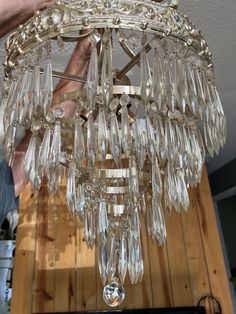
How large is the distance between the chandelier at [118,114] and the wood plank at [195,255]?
2.82ft

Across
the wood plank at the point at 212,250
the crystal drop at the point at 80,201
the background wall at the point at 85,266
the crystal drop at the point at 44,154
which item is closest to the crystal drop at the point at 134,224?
the crystal drop at the point at 80,201

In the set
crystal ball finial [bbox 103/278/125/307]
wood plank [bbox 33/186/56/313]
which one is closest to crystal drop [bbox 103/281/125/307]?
crystal ball finial [bbox 103/278/125/307]

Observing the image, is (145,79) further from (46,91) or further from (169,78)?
(46,91)

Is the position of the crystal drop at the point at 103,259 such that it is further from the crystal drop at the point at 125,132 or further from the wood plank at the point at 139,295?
the wood plank at the point at 139,295

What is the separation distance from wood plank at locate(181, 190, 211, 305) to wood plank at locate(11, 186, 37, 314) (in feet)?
2.47

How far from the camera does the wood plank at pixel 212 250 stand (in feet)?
4.56

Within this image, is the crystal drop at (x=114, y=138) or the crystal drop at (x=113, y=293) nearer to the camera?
the crystal drop at (x=114, y=138)

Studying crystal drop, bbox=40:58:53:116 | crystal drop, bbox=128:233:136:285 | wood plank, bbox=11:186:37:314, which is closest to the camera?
crystal drop, bbox=40:58:53:116

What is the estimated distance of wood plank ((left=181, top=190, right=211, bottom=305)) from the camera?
55.1 inches

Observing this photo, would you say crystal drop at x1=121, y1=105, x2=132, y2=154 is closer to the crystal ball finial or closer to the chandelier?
the chandelier

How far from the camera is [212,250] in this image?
1.49 meters

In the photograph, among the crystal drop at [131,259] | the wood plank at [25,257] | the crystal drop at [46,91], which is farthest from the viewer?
the wood plank at [25,257]

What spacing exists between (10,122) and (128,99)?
227 mm

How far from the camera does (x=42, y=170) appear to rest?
1.93 feet
